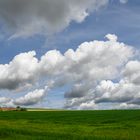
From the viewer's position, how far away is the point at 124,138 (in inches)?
1446

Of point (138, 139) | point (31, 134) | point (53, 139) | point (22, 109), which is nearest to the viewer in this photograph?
point (53, 139)

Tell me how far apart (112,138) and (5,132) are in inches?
391

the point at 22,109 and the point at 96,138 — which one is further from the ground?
the point at 22,109

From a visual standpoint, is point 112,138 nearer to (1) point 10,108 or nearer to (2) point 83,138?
(2) point 83,138

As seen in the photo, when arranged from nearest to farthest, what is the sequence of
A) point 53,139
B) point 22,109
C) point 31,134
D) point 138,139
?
point 53,139, point 138,139, point 31,134, point 22,109

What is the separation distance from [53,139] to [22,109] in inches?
3502

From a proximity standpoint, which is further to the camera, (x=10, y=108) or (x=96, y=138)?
(x=10, y=108)

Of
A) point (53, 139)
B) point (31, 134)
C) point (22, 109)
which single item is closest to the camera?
point (53, 139)

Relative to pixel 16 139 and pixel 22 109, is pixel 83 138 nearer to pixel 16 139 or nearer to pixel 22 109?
Result: pixel 16 139

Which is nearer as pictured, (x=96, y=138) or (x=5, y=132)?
(x=96, y=138)

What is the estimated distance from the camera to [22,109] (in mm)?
121562

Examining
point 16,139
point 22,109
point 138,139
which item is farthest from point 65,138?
point 22,109

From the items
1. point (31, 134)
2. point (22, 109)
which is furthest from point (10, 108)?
point (31, 134)

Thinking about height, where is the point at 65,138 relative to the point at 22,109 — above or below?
below
